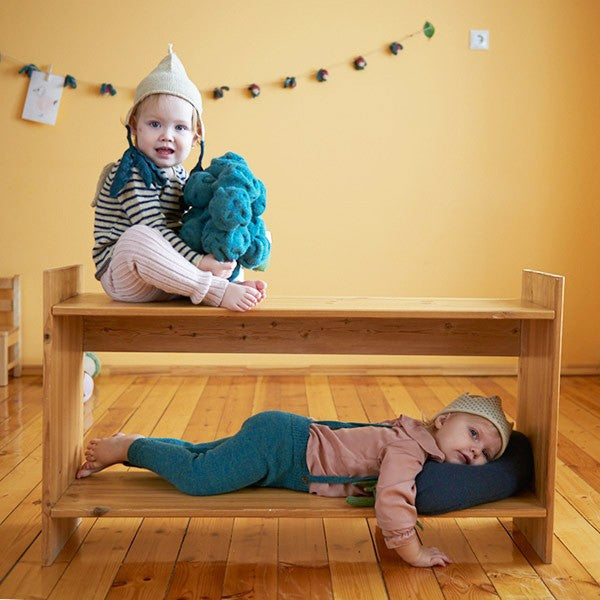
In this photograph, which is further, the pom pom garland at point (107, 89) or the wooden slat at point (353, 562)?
the pom pom garland at point (107, 89)

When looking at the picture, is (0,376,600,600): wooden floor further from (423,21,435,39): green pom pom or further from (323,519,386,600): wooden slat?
(423,21,435,39): green pom pom

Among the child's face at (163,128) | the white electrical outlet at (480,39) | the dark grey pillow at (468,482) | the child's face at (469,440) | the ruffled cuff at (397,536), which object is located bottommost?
the ruffled cuff at (397,536)

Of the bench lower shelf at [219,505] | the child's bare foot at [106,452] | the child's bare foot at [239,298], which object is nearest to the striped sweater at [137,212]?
the child's bare foot at [239,298]

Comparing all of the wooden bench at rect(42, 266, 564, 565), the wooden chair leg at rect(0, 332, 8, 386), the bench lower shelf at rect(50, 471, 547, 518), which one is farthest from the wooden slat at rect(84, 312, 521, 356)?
the wooden chair leg at rect(0, 332, 8, 386)

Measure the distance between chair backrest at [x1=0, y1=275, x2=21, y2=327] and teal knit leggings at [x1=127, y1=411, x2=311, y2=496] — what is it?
89.7 inches

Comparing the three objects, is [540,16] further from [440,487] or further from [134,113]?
[440,487]

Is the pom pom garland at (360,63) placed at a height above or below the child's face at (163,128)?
above

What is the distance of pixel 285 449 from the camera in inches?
75.3

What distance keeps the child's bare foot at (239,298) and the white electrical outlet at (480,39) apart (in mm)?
2616

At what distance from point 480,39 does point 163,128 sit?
2.45m

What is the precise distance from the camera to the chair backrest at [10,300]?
13.0ft

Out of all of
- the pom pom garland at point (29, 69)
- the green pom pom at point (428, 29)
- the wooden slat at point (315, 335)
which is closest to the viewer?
the wooden slat at point (315, 335)

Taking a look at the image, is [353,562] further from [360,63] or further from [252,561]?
[360,63]

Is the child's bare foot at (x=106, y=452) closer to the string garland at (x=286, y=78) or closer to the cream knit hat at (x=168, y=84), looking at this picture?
the cream knit hat at (x=168, y=84)
